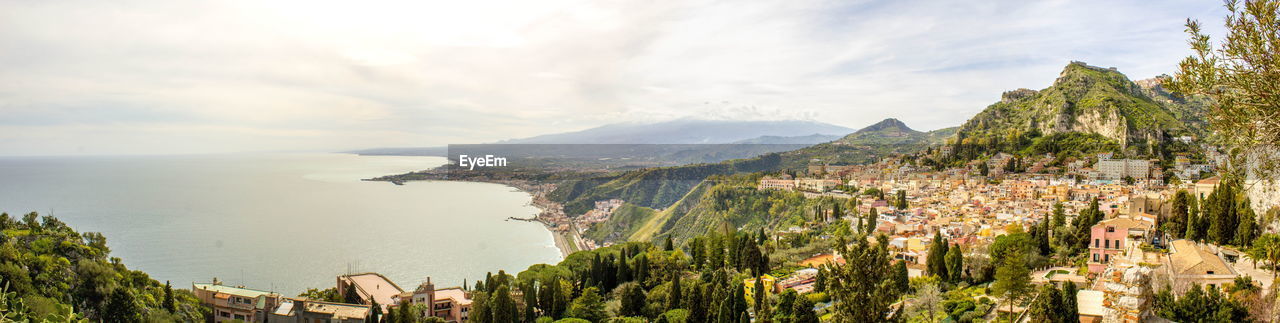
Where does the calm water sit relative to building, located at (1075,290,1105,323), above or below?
below

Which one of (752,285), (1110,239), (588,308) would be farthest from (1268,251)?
(588,308)

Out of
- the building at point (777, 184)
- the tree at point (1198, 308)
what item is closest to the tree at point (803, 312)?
the tree at point (1198, 308)

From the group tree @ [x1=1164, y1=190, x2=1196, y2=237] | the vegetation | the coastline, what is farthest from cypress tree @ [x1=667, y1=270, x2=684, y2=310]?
the coastline

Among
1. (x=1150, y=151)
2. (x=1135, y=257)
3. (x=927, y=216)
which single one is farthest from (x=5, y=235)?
(x=1150, y=151)

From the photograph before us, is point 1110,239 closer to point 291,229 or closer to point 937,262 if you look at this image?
point 937,262

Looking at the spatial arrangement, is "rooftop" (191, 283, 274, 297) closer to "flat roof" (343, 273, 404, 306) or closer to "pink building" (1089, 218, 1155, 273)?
"flat roof" (343, 273, 404, 306)
